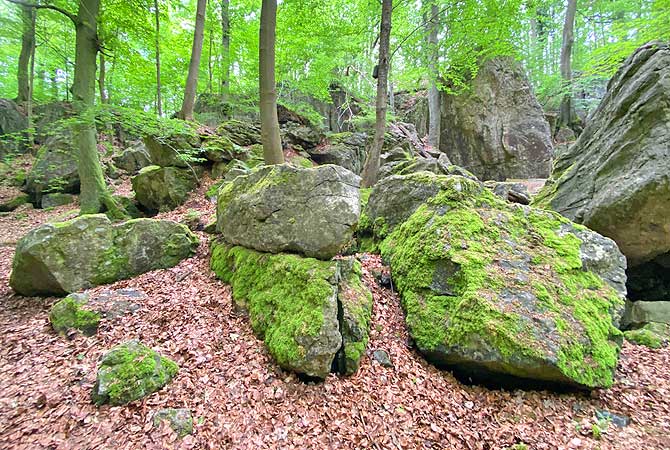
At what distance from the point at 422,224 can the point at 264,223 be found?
2914 mm

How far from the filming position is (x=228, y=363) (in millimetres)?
3832

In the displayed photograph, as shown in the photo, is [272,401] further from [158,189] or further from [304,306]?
[158,189]

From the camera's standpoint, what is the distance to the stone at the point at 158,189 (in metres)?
9.76

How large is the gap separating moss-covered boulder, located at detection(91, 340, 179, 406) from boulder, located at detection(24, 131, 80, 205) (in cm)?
1273

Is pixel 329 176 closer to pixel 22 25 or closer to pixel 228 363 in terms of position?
pixel 228 363

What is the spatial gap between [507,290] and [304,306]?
114 inches

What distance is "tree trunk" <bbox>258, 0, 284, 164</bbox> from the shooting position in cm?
775

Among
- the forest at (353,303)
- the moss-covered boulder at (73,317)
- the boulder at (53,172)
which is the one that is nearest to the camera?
the forest at (353,303)

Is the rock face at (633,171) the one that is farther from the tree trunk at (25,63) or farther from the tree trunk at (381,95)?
the tree trunk at (25,63)

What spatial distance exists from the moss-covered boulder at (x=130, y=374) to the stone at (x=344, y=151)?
12250 millimetres

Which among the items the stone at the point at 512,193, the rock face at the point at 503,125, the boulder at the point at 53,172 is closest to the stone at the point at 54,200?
the boulder at the point at 53,172

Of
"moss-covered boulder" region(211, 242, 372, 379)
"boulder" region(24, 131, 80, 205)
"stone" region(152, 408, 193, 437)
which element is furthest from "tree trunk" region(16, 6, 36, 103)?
"stone" region(152, 408, 193, 437)

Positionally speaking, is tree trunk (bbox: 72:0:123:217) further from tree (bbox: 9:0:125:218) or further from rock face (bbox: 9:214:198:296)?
rock face (bbox: 9:214:198:296)

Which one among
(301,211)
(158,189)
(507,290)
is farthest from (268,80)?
(507,290)
